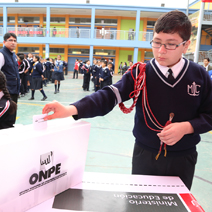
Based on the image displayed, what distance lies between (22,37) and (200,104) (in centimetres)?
1993

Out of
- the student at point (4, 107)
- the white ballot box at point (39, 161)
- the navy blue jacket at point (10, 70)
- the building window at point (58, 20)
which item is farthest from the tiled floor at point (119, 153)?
the building window at point (58, 20)

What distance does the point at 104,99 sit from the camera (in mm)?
934

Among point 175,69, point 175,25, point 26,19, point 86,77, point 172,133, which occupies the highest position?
point 26,19

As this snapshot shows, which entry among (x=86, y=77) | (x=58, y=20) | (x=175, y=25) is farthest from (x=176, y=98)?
(x=58, y=20)

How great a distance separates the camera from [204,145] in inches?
130

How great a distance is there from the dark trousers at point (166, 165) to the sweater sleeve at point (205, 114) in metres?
0.20

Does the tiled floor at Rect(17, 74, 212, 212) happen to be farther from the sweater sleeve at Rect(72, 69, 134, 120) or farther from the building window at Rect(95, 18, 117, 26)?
the building window at Rect(95, 18, 117, 26)

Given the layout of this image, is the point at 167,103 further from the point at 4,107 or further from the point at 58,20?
the point at 58,20

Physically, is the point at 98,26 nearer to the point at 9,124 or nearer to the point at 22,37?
the point at 22,37

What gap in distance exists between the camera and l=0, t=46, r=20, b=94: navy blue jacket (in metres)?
3.27

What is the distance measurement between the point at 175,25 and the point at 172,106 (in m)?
0.35

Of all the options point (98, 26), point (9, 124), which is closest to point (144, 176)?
point (9, 124)

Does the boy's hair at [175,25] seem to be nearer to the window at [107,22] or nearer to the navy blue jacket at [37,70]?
the navy blue jacket at [37,70]

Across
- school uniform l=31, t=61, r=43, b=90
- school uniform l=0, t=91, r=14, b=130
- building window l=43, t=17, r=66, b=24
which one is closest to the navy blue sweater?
school uniform l=0, t=91, r=14, b=130
